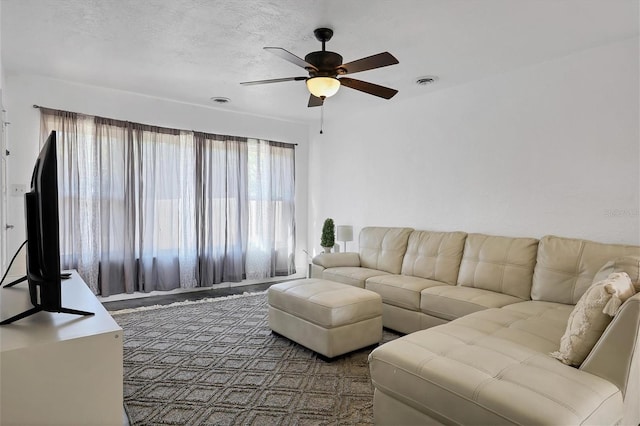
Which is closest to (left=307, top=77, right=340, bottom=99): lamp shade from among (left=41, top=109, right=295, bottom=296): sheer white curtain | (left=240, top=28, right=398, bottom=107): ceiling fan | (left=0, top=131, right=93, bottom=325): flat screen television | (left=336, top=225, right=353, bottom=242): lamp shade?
(left=240, top=28, right=398, bottom=107): ceiling fan

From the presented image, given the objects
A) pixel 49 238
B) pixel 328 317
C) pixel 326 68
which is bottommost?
pixel 328 317

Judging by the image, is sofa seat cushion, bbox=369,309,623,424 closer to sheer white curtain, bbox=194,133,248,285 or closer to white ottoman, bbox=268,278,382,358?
white ottoman, bbox=268,278,382,358

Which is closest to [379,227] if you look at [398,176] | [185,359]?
[398,176]

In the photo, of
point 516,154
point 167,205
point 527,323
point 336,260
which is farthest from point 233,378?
point 516,154

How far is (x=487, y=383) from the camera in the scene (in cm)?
153

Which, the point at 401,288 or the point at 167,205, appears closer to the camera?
the point at 401,288

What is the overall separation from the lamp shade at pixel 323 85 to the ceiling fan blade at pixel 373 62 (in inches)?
5.4

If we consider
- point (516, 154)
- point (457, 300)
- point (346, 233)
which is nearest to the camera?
point (457, 300)

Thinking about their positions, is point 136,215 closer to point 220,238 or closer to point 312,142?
point 220,238

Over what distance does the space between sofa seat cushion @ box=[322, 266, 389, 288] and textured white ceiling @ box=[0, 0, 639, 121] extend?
7.01 feet

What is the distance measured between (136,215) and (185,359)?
2.46 m

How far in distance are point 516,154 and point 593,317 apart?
7.61ft

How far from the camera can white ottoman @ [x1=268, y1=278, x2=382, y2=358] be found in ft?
9.30

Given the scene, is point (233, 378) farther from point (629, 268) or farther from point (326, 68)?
point (629, 268)
